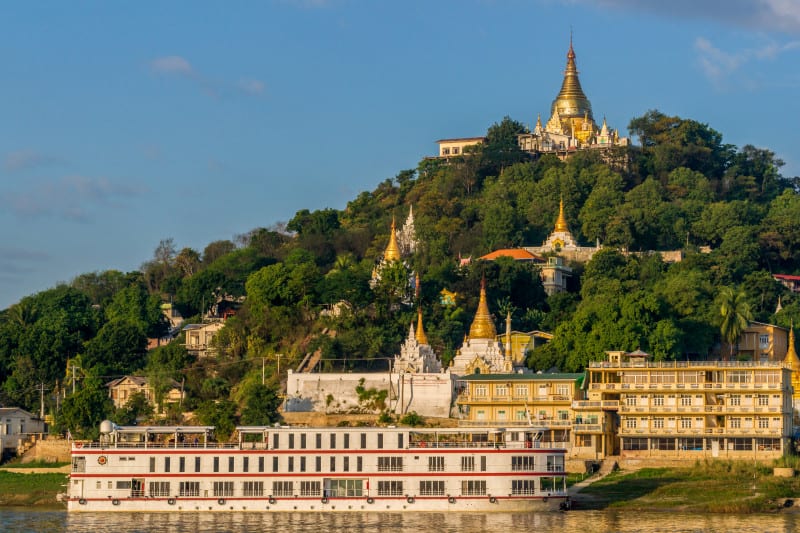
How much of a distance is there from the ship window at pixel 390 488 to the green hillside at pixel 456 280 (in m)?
17.7

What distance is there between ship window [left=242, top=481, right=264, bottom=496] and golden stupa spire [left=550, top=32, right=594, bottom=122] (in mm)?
96215

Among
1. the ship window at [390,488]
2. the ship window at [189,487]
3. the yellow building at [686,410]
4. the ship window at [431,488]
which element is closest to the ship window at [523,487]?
the ship window at [431,488]

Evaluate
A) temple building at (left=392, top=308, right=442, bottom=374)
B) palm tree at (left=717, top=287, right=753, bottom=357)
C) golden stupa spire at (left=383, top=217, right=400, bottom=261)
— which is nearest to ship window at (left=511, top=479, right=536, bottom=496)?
temple building at (left=392, top=308, right=442, bottom=374)

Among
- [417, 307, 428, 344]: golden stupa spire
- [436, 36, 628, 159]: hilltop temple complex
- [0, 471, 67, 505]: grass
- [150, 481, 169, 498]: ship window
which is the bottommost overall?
[0, 471, 67, 505]: grass

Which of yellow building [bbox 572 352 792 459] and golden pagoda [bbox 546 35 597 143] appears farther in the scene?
golden pagoda [bbox 546 35 597 143]

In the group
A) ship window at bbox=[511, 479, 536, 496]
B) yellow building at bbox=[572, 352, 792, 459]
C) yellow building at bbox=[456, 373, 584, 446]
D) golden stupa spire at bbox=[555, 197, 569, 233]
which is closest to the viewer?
ship window at bbox=[511, 479, 536, 496]

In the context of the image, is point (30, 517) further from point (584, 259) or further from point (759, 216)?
point (759, 216)

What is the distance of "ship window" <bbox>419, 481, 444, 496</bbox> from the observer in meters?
75.1

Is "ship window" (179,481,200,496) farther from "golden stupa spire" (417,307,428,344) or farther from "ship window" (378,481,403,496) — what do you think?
"golden stupa spire" (417,307,428,344)

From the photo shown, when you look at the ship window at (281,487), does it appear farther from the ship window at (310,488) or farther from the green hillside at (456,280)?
the green hillside at (456,280)

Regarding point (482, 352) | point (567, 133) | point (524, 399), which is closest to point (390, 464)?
point (524, 399)

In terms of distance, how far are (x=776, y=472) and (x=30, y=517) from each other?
114 feet

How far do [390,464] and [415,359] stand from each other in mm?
26976

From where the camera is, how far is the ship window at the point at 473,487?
245 ft
